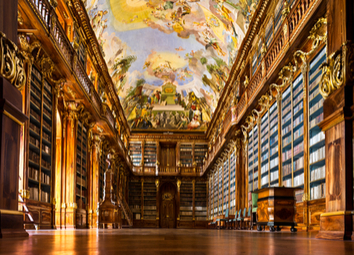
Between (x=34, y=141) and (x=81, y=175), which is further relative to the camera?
(x=81, y=175)

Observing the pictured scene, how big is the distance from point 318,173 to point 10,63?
21.3 ft

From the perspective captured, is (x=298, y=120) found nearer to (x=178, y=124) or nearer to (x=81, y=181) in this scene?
(x=81, y=181)

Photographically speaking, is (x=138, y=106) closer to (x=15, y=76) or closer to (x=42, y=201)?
(x=42, y=201)

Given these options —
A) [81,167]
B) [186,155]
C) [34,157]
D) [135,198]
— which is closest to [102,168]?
[81,167]

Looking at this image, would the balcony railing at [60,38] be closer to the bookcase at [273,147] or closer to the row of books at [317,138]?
the bookcase at [273,147]

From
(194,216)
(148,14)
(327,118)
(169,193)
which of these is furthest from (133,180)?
(327,118)

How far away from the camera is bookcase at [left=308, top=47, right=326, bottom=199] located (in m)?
8.41

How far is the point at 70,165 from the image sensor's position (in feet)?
43.9

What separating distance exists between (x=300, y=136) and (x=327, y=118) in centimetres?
481

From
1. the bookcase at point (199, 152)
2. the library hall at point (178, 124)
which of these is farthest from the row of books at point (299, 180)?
the bookcase at point (199, 152)

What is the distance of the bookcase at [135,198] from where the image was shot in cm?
2867

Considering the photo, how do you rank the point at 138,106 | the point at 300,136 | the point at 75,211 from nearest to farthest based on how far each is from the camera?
1. the point at 300,136
2. the point at 75,211
3. the point at 138,106

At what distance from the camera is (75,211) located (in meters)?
13.0

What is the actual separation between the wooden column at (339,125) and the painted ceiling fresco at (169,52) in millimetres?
9697
